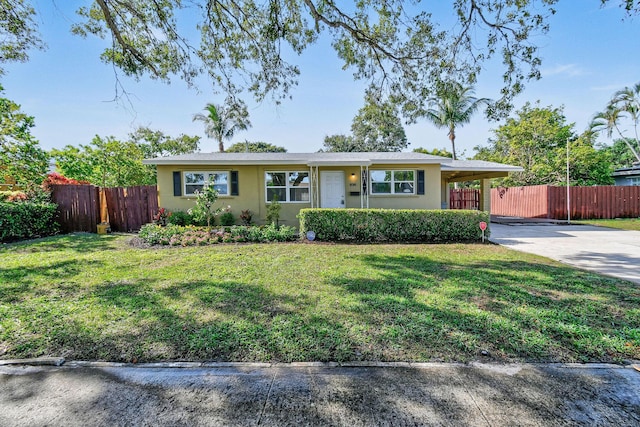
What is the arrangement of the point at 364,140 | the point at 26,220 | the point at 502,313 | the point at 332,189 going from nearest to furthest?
the point at 502,313 → the point at 26,220 → the point at 332,189 → the point at 364,140

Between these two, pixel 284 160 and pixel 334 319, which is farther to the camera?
pixel 284 160

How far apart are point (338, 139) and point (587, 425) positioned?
3158 cm

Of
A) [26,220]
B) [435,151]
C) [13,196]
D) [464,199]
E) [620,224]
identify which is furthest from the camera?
[435,151]

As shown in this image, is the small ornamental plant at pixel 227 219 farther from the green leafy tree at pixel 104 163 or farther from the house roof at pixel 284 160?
the green leafy tree at pixel 104 163

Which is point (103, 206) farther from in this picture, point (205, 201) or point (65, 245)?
point (205, 201)

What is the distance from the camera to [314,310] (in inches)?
144

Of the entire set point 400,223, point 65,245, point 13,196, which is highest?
point 13,196

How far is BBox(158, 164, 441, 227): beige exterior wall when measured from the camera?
1188 centimetres

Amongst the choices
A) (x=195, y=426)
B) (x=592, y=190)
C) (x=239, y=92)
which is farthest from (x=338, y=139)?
(x=195, y=426)

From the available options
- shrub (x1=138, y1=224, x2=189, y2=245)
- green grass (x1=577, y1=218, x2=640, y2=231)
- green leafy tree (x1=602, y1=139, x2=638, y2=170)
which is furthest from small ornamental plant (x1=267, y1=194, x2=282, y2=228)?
green leafy tree (x1=602, y1=139, x2=638, y2=170)

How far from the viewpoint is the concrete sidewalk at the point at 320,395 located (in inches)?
76.1

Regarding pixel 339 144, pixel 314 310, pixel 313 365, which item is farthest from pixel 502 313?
pixel 339 144

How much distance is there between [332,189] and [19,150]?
37.9 ft

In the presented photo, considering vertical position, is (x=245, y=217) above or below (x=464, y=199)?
below
